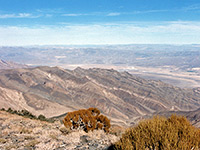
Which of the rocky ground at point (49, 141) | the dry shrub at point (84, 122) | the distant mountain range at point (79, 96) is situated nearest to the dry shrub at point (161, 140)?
the rocky ground at point (49, 141)

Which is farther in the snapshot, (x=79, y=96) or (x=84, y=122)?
(x=79, y=96)

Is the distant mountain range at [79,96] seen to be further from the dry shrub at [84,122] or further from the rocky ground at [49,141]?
the rocky ground at [49,141]

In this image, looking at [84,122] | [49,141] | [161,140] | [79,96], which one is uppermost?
[161,140]

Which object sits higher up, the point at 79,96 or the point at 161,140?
the point at 161,140

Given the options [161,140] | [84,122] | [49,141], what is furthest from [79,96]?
[161,140]

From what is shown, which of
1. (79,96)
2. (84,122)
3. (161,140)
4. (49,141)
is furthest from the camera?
(79,96)

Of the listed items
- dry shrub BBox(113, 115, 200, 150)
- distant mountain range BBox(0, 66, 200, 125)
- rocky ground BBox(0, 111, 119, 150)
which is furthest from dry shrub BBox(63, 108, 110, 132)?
distant mountain range BBox(0, 66, 200, 125)

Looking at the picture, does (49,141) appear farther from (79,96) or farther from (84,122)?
(79,96)

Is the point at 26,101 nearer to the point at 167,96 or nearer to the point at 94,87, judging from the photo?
the point at 94,87

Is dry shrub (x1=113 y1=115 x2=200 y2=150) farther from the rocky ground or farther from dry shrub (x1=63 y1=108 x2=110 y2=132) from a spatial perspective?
dry shrub (x1=63 y1=108 x2=110 y2=132)
